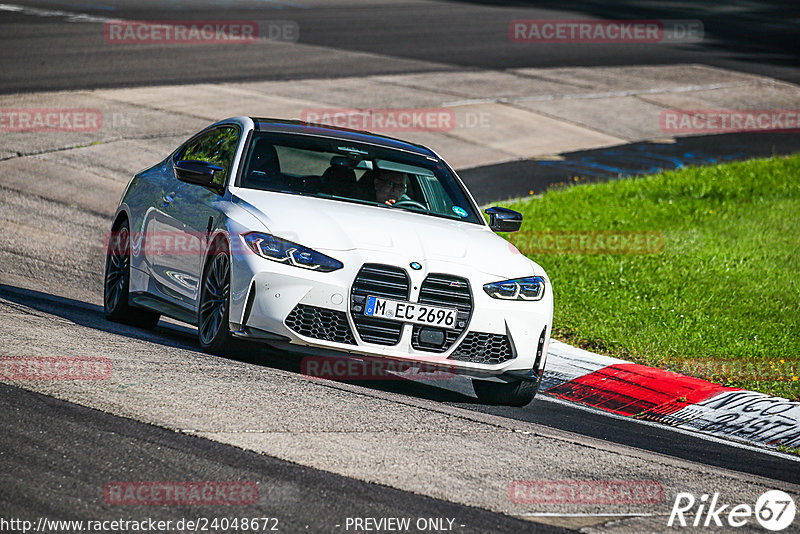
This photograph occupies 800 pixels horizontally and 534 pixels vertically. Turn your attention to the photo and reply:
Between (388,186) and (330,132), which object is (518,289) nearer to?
(388,186)

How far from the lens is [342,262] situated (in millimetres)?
6938

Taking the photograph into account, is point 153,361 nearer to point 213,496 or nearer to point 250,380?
point 250,380

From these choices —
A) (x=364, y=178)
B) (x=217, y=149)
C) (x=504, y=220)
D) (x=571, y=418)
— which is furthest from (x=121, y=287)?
(x=571, y=418)

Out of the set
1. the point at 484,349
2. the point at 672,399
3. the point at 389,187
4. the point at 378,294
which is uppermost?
the point at 389,187

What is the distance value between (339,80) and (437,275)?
1720 centimetres

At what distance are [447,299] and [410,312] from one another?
0.87 ft

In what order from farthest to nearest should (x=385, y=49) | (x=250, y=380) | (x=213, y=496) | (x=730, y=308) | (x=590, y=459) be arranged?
(x=385, y=49) < (x=730, y=308) < (x=250, y=380) < (x=590, y=459) < (x=213, y=496)

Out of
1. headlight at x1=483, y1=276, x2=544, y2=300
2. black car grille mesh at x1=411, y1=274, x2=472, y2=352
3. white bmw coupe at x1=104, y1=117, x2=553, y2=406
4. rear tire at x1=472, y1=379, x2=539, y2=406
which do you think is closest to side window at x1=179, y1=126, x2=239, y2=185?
white bmw coupe at x1=104, y1=117, x2=553, y2=406

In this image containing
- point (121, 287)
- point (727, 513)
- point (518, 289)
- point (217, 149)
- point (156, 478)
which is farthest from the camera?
point (121, 287)

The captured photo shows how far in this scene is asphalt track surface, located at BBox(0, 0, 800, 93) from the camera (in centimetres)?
2298

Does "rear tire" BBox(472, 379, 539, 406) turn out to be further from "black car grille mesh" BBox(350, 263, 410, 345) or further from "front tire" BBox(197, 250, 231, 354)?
"front tire" BBox(197, 250, 231, 354)

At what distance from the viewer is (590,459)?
6.21 m

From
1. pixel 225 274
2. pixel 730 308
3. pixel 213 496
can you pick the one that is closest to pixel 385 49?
pixel 730 308

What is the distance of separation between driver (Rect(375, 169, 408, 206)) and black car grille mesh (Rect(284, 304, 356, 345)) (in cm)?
159
